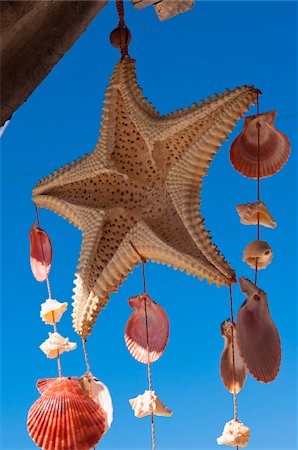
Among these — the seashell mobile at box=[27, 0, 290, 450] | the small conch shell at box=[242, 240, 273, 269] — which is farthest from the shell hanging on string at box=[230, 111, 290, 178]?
the small conch shell at box=[242, 240, 273, 269]

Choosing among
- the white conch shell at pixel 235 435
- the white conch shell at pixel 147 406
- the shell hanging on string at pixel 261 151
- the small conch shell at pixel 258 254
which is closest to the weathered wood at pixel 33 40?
the shell hanging on string at pixel 261 151

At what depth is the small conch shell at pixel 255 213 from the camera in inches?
58.9

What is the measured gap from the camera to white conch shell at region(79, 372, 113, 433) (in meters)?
1.69

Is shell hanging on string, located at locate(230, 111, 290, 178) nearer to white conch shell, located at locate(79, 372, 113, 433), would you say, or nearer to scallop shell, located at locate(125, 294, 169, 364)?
scallop shell, located at locate(125, 294, 169, 364)

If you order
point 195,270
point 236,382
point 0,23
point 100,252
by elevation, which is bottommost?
point 236,382

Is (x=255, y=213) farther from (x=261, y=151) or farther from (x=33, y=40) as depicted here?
(x=33, y=40)

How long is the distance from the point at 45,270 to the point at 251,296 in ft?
1.95

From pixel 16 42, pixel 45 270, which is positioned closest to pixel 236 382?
pixel 45 270

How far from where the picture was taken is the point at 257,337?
4.58 ft

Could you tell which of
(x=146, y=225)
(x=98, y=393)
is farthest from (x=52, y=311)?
(x=146, y=225)

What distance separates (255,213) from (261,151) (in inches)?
6.1

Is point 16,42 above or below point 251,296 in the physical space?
above

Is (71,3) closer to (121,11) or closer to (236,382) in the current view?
(121,11)

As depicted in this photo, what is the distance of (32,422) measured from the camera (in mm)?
1609
